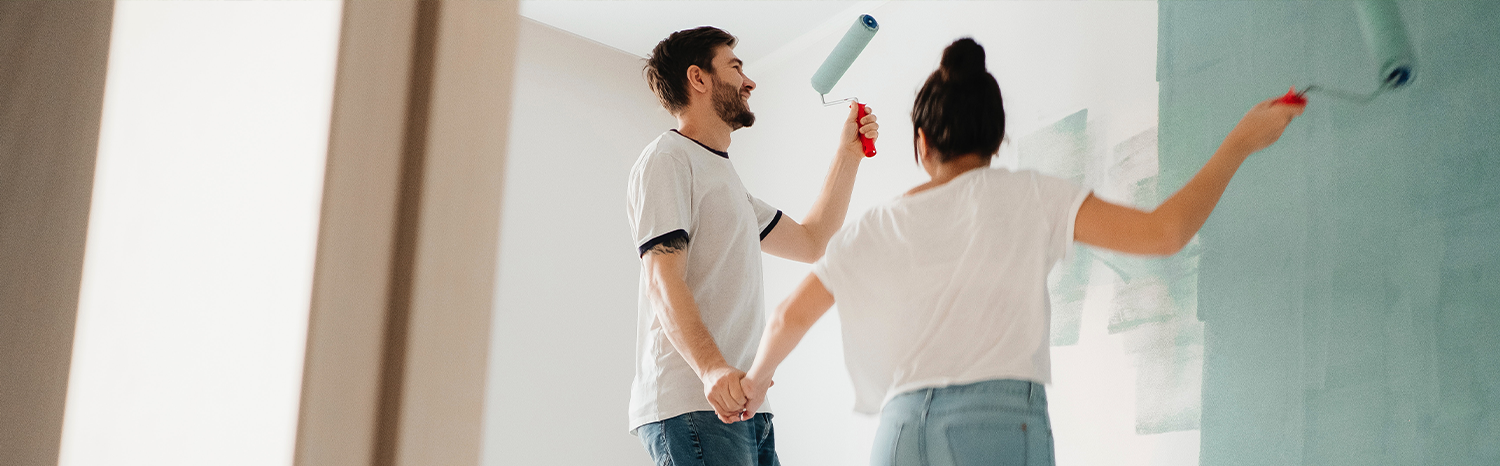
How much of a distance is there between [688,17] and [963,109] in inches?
74.7

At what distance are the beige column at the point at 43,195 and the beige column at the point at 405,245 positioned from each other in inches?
6.4

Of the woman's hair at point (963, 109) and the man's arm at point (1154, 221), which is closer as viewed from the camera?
the man's arm at point (1154, 221)

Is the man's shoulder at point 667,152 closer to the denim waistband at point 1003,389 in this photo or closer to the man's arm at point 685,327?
the man's arm at point 685,327

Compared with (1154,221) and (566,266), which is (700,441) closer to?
(1154,221)

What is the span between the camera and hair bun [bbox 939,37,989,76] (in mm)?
1160

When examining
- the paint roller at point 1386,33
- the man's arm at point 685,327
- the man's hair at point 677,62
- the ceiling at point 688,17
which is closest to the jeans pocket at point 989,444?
the man's arm at point 685,327

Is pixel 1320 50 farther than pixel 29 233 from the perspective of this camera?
Yes

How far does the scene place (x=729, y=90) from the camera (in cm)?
166

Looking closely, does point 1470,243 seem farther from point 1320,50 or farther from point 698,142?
point 698,142

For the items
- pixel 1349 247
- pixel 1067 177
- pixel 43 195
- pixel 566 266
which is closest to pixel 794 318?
pixel 43 195

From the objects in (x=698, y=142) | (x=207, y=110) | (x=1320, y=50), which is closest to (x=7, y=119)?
(x=207, y=110)

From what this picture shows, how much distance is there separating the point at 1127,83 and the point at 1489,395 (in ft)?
2.79

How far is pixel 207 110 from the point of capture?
231mm

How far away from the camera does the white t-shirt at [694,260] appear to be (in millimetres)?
1336
